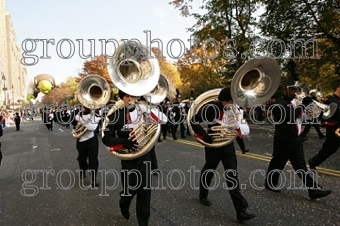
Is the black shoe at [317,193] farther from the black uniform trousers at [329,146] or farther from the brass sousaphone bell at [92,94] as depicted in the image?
the brass sousaphone bell at [92,94]

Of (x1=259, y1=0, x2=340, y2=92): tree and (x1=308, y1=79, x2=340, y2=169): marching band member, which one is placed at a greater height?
(x1=259, y1=0, x2=340, y2=92): tree

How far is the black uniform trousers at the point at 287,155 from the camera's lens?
17.4ft

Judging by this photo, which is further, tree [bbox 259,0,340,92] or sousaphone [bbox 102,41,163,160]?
tree [bbox 259,0,340,92]

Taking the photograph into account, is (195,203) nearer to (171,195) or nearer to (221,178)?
(171,195)

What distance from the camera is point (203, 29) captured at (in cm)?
2566

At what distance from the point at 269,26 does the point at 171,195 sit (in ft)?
48.7

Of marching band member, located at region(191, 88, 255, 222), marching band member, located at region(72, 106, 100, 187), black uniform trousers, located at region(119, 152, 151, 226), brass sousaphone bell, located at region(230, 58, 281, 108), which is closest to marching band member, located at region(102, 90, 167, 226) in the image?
black uniform trousers, located at region(119, 152, 151, 226)

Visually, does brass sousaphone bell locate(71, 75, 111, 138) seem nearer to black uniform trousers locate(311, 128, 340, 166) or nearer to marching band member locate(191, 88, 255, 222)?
marching band member locate(191, 88, 255, 222)

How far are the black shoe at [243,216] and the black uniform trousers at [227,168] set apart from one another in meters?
0.05

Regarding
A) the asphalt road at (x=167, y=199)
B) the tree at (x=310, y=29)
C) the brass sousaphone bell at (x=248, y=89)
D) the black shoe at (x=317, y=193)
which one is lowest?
the asphalt road at (x=167, y=199)

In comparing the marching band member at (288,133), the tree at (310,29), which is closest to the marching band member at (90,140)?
the marching band member at (288,133)

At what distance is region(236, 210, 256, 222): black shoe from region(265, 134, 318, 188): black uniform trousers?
4.53 feet

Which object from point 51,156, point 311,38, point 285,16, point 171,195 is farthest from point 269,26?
point 171,195

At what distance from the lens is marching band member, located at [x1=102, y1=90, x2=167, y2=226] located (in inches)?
160
